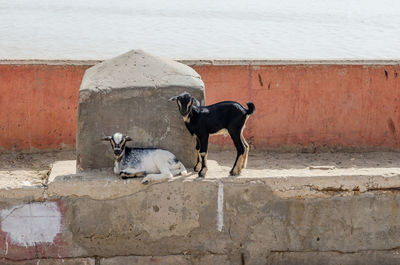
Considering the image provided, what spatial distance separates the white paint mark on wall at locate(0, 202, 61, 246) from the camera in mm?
6309

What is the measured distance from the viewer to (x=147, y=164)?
6.33 metres

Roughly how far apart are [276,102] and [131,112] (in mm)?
2668

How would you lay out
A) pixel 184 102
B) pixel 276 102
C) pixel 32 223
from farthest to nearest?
1. pixel 276 102
2. pixel 32 223
3. pixel 184 102

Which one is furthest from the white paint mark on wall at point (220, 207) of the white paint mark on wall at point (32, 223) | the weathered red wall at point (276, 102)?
the weathered red wall at point (276, 102)

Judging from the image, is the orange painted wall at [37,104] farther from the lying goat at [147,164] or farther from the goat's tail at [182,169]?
the goat's tail at [182,169]

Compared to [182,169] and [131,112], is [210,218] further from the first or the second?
[131,112]

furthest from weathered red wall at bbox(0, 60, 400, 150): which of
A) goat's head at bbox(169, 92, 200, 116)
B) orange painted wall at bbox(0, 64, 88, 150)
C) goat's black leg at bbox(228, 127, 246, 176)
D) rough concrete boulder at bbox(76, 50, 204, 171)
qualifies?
goat's head at bbox(169, 92, 200, 116)

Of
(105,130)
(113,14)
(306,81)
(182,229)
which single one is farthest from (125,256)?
(113,14)

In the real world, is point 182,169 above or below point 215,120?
below

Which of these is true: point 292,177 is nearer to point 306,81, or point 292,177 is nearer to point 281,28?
point 306,81

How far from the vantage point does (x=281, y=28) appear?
942 inches

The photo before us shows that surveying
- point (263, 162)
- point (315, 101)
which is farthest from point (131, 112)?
point (315, 101)

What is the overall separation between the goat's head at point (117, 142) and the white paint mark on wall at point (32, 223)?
0.77 metres

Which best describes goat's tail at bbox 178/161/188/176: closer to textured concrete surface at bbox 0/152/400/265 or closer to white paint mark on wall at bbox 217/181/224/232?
textured concrete surface at bbox 0/152/400/265
